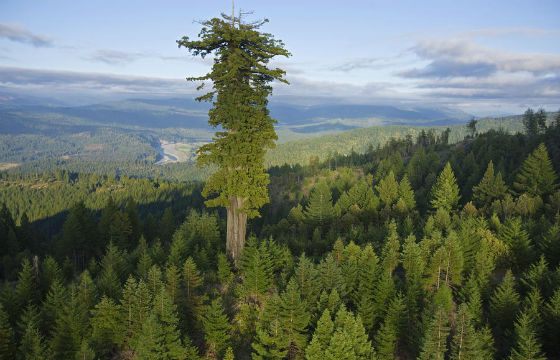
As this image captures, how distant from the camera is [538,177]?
59125 millimetres

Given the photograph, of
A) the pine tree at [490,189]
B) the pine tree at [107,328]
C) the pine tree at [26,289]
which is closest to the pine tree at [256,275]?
the pine tree at [107,328]

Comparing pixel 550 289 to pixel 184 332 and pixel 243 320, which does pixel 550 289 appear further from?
pixel 184 332

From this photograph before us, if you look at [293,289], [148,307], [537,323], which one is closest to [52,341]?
[148,307]

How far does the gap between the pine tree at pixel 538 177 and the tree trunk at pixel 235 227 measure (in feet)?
159

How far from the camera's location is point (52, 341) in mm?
22406

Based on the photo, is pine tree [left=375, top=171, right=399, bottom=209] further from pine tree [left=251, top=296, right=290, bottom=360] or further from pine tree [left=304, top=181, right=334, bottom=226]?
pine tree [left=251, top=296, right=290, bottom=360]

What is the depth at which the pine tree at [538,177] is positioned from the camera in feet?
191

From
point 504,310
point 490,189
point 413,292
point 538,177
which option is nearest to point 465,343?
point 413,292

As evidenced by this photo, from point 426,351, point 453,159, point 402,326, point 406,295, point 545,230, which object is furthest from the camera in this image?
point 453,159

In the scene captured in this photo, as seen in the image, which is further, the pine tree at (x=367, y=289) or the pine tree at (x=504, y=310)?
the pine tree at (x=504, y=310)

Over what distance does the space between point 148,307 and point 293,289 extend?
26.9ft

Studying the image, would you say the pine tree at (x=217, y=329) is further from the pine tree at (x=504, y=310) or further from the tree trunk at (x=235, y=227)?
the pine tree at (x=504, y=310)

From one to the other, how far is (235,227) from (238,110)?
8081mm

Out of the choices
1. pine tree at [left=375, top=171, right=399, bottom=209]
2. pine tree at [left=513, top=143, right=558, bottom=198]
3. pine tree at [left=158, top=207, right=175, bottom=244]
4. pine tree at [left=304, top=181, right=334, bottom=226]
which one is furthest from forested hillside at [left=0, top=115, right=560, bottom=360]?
pine tree at [left=513, top=143, right=558, bottom=198]
